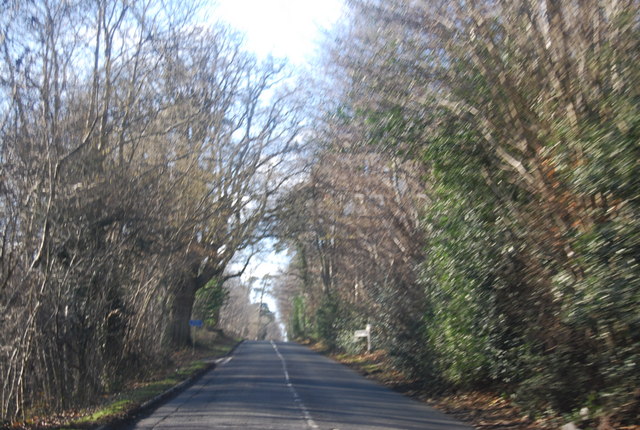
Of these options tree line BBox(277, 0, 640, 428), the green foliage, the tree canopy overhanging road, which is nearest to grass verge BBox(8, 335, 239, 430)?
the tree canopy overhanging road

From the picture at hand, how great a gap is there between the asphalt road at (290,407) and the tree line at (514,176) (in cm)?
186

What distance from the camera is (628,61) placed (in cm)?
1094

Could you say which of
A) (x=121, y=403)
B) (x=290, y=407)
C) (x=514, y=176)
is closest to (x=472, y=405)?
(x=290, y=407)

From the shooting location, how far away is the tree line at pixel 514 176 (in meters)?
10.5

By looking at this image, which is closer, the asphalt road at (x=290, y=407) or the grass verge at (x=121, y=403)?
the grass verge at (x=121, y=403)

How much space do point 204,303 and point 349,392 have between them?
1385 inches

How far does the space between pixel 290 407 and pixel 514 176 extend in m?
7.05

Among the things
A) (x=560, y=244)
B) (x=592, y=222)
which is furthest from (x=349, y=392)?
(x=592, y=222)

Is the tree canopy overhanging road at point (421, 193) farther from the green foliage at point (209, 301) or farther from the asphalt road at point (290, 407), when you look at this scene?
the green foliage at point (209, 301)

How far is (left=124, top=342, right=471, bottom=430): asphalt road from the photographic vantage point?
13.7 metres

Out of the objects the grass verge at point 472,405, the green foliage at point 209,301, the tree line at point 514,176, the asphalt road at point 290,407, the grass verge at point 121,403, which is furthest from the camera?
the green foliage at point 209,301

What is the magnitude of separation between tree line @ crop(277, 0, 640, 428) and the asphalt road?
1.86 meters

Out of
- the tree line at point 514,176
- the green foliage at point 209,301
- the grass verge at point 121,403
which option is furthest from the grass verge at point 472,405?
the green foliage at point 209,301

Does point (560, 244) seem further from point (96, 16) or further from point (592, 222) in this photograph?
point (96, 16)
